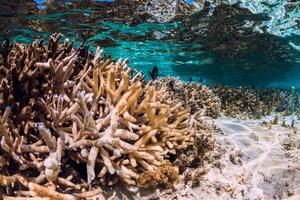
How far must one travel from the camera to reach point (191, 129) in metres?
4.99

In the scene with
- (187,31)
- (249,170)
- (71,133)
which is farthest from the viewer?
(187,31)

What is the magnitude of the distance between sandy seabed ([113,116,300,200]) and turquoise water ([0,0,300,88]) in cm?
986

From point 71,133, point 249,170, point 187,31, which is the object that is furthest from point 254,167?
point 187,31

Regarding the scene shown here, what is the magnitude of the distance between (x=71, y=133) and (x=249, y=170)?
328 centimetres

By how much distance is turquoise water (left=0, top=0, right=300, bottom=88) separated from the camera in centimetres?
1501

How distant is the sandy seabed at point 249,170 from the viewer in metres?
4.29

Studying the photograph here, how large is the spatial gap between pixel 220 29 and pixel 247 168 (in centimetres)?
1512

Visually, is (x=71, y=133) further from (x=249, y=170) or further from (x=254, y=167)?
(x=254, y=167)

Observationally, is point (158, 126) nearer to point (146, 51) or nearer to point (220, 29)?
point (220, 29)

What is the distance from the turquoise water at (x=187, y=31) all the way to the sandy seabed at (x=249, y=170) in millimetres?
9860

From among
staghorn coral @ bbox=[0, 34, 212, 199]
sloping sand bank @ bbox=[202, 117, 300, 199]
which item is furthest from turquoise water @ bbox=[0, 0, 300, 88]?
staghorn coral @ bbox=[0, 34, 212, 199]

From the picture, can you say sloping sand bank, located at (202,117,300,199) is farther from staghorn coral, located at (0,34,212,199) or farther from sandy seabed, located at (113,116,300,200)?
staghorn coral, located at (0,34,212,199)

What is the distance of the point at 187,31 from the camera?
1941 cm

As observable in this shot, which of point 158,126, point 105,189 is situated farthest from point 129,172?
point 158,126
